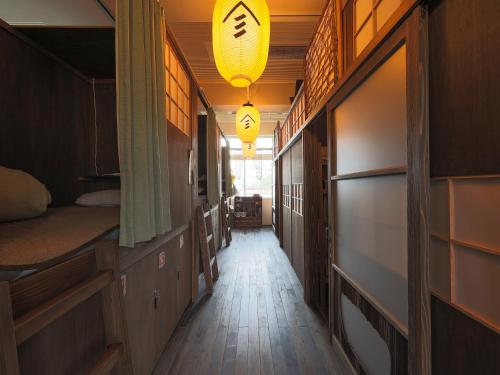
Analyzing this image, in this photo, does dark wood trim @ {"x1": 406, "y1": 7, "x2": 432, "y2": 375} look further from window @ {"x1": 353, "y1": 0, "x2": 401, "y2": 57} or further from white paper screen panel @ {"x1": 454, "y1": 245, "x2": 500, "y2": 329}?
window @ {"x1": 353, "y1": 0, "x2": 401, "y2": 57}

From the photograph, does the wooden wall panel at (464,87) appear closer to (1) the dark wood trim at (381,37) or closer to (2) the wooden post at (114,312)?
(1) the dark wood trim at (381,37)

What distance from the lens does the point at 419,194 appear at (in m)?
0.87

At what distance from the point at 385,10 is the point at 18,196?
1.77 m

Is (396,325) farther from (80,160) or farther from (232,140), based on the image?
(232,140)

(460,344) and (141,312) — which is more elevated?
(460,344)

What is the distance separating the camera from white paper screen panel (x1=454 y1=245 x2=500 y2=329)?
0.65 m

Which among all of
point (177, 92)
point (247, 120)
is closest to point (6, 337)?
point (177, 92)

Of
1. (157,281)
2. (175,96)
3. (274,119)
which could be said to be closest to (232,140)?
(274,119)

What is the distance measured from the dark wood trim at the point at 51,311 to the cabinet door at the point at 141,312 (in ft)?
1.75

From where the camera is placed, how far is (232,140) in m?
8.23

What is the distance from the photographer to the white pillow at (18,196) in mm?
→ 964

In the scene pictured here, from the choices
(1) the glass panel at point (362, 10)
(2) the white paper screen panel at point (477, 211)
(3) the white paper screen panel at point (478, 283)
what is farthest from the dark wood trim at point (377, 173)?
(1) the glass panel at point (362, 10)

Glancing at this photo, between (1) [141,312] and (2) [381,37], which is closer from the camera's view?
(2) [381,37]

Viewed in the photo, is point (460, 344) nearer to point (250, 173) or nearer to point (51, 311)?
point (51, 311)
